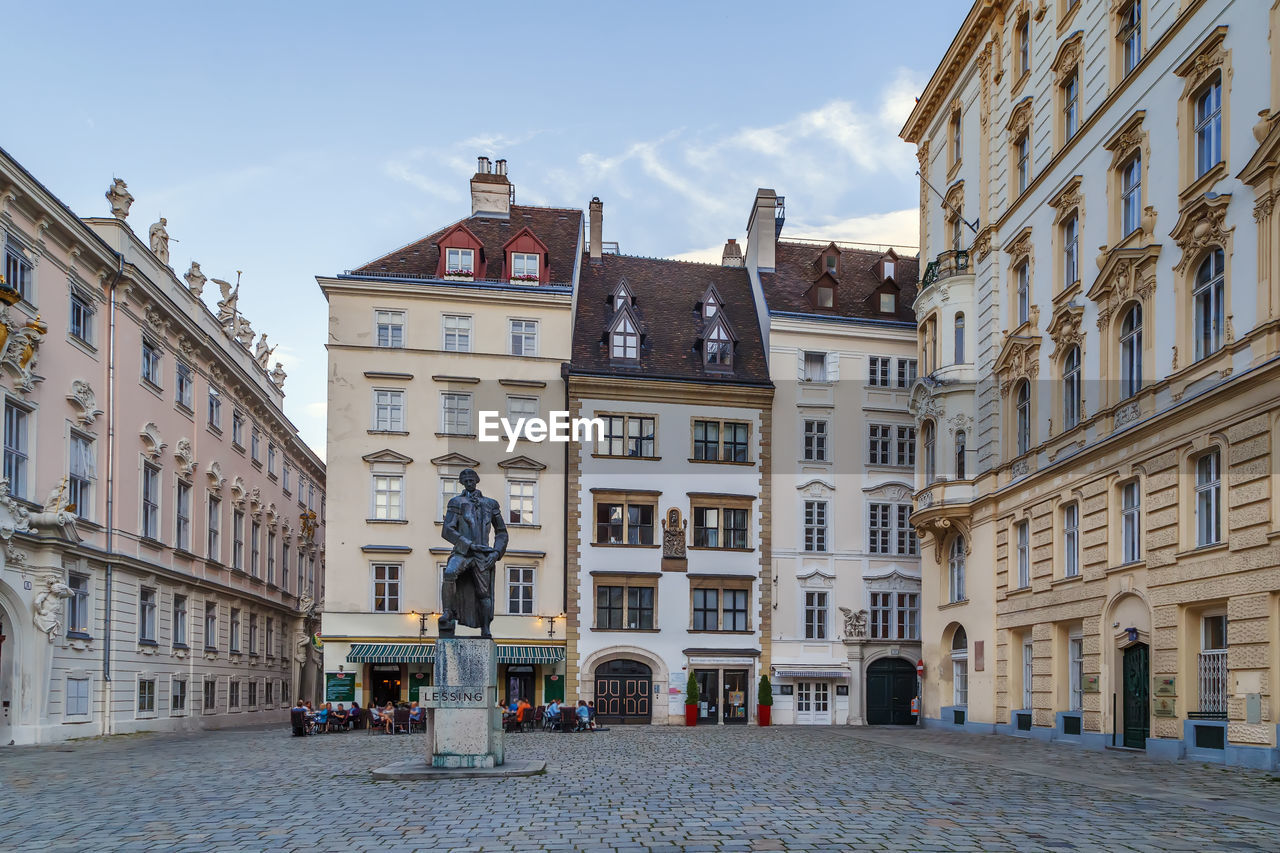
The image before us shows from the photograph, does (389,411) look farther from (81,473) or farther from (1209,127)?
(1209,127)

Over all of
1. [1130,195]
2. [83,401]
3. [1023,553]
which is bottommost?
[1023,553]

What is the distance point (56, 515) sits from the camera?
29922 millimetres

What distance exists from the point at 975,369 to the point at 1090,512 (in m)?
9.29

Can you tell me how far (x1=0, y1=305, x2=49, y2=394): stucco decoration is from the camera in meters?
28.5

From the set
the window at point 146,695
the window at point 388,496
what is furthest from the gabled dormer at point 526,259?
the window at point 146,695

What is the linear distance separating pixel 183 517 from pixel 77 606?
29.3 feet

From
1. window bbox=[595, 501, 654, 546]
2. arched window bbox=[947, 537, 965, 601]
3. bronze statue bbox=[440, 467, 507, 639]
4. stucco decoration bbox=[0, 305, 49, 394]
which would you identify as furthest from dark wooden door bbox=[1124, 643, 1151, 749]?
stucco decoration bbox=[0, 305, 49, 394]

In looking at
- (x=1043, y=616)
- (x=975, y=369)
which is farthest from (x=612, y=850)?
(x=975, y=369)

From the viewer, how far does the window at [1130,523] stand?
26.8 meters

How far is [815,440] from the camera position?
47438 millimetres

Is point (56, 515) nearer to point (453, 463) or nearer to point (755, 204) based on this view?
point (453, 463)

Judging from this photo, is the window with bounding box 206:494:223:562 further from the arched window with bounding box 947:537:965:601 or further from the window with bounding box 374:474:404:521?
the arched window with bounding box 947:537:965:601

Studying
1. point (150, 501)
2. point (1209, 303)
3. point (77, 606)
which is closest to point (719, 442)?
point (150, 501)

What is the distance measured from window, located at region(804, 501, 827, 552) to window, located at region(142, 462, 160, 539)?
2254 centimetres
